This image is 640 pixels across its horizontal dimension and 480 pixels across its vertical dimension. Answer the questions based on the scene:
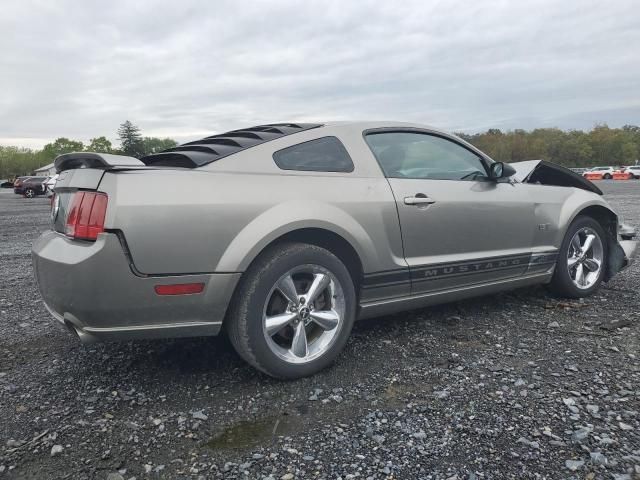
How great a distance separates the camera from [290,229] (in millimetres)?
2746

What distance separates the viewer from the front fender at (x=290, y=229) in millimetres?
2592

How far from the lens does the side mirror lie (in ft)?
12.5

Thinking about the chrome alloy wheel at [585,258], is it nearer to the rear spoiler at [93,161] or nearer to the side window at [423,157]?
the side window at [423,157]

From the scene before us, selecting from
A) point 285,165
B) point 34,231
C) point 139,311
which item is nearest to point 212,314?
point 139,311

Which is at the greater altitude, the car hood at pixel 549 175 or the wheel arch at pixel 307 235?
the car hood at pixel 549 175

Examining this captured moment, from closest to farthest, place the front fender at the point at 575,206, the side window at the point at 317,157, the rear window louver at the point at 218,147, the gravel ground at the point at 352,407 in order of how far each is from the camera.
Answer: the gravel ground at the point at 352,407 → the rear window louver at the point at 218,147 → the side window at the point at 317,157 → the front fender at the point at 575,206

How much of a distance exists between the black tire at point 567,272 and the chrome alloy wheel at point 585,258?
3 cm

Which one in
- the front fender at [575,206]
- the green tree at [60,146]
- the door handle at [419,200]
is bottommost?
the front fender at [575,206]

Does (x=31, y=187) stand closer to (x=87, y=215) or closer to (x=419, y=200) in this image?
(x=87, y=215)

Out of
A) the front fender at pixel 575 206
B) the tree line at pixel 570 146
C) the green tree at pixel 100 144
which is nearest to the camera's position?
the front fender at pixel 575 206

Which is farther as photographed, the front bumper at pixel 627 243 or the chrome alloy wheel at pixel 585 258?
the front bumper at pixel 627 243

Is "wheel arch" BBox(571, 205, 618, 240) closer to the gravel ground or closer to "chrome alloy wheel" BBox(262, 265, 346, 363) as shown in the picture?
the gravel ground

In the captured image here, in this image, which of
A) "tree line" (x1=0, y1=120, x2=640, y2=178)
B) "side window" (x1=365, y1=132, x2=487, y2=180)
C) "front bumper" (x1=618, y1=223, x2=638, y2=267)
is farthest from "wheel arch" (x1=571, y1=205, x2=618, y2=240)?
"tree line" (x1=0, y1=120, x2=640, y2=178)

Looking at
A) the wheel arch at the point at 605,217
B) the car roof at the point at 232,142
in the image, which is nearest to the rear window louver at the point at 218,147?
the car roof at the point at 232,142
